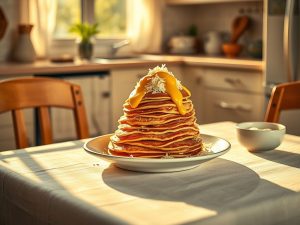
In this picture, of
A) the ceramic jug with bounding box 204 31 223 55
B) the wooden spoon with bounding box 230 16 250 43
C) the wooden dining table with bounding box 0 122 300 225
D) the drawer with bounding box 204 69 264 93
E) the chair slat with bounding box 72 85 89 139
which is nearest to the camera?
the wooden dining table with bounding box 0 122 300 225

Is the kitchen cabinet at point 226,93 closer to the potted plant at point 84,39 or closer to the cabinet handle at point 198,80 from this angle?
the cabinet handle at point 198,80

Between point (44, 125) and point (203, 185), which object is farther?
point (44, 125)

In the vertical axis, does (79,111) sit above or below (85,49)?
below

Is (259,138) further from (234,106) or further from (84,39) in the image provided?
(84,39)

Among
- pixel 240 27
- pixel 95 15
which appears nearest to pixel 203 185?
pixel 240 27

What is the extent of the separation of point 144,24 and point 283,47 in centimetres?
155

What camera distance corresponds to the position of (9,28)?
13.2ft

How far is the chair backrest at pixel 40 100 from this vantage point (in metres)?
1.85

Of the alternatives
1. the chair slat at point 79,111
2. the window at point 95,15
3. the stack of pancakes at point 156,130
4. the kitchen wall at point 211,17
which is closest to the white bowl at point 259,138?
the stack of pancakes at point 156,130

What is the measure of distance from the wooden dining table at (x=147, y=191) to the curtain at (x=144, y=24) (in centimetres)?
321

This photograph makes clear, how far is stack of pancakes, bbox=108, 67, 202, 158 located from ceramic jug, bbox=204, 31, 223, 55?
10.7 ft

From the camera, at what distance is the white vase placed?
384 cm

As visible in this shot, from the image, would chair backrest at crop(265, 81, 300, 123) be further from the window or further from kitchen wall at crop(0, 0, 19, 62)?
the window

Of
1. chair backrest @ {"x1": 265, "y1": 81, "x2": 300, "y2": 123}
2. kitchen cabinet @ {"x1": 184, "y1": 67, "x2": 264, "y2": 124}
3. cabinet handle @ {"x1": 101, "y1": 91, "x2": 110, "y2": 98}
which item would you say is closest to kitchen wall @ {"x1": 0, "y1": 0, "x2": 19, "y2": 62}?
cabinet handle @ {"x1": 101, "y1": 91, "x2": 110, "y2": 98}
